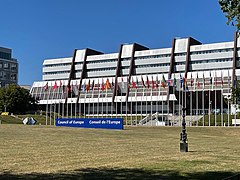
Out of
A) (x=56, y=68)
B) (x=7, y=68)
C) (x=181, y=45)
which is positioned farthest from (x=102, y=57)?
(x=7, y=68)

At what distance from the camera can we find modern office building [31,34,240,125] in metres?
108

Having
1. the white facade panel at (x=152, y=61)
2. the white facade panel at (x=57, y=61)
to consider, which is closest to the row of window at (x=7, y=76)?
the white facade panel at (x=57, y=61)

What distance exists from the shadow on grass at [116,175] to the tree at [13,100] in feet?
337

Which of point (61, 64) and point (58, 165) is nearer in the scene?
point (58, 165)

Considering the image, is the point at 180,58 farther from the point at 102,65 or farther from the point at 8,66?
the point at 8,66

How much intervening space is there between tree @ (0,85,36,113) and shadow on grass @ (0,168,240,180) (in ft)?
337

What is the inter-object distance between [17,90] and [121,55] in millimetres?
38921

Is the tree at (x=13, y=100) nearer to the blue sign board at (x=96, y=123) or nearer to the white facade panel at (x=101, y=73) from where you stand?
the white facade panel at (x=101, y=73)

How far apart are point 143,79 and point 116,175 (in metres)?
104

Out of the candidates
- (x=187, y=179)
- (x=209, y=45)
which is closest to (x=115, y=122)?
(x=187, y=179)

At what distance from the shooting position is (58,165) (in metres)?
15.5

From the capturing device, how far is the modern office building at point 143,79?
108 metres

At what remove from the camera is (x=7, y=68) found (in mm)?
178000

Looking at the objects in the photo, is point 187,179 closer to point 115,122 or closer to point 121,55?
point 115,122
